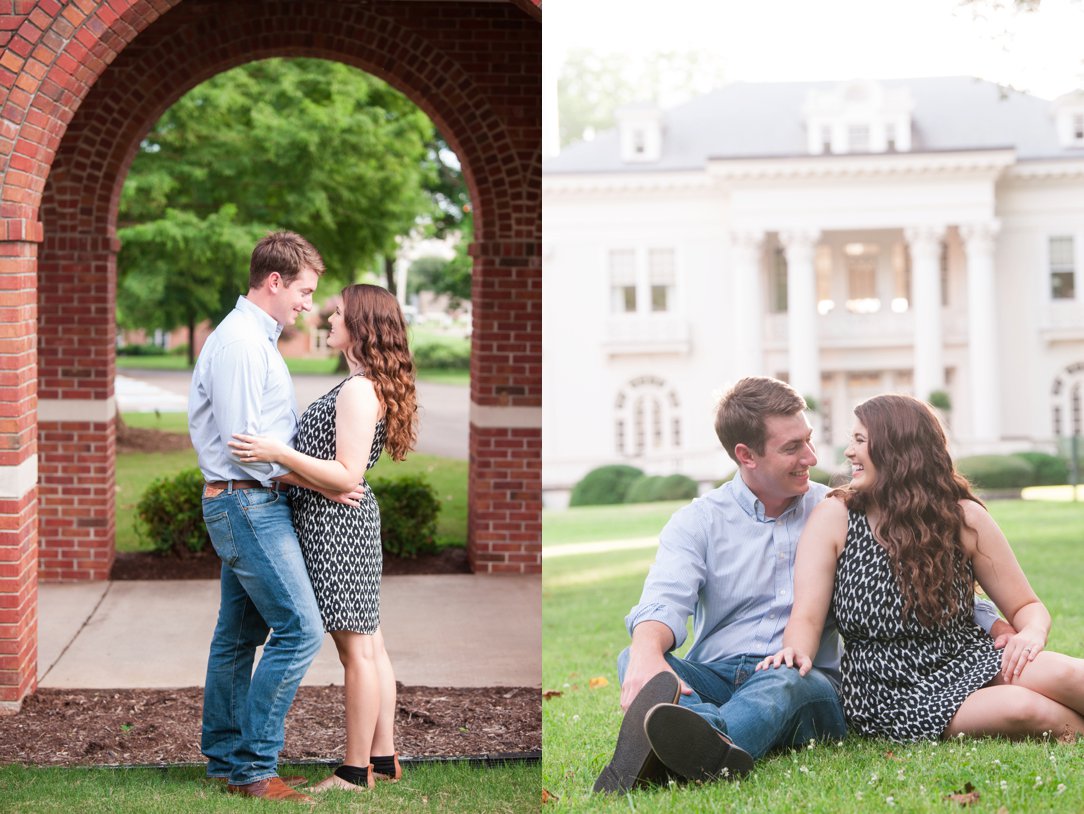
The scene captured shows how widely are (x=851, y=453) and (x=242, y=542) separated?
2.09 meters

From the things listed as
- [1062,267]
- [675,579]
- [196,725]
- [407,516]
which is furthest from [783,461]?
[407,516]

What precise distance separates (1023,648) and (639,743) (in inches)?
47.2

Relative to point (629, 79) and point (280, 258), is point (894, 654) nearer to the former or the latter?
point (629, 79)

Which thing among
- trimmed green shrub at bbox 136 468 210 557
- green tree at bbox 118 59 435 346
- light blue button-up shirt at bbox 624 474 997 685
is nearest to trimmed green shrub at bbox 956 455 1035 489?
light blue button-up shirt at bbox 624 474 997 685

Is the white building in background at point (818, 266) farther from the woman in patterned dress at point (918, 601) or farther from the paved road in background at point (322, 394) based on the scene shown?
the paved road in background at point (322, 394)

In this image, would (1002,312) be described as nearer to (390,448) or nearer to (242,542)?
(390,448)

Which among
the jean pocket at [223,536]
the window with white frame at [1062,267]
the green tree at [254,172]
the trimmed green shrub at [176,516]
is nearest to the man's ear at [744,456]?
the window with white frame at [1062,267]

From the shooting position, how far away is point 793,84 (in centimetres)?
420

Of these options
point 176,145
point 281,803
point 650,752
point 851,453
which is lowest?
point 281,803

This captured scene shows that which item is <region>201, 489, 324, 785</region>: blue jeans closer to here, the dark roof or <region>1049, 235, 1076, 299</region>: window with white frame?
the dark roof

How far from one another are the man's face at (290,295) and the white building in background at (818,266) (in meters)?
1.00

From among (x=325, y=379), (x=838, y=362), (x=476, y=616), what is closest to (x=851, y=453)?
(x=838, y=362)

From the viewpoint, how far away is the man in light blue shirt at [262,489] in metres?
4.47

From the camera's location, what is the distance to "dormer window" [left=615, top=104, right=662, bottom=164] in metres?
4.25
